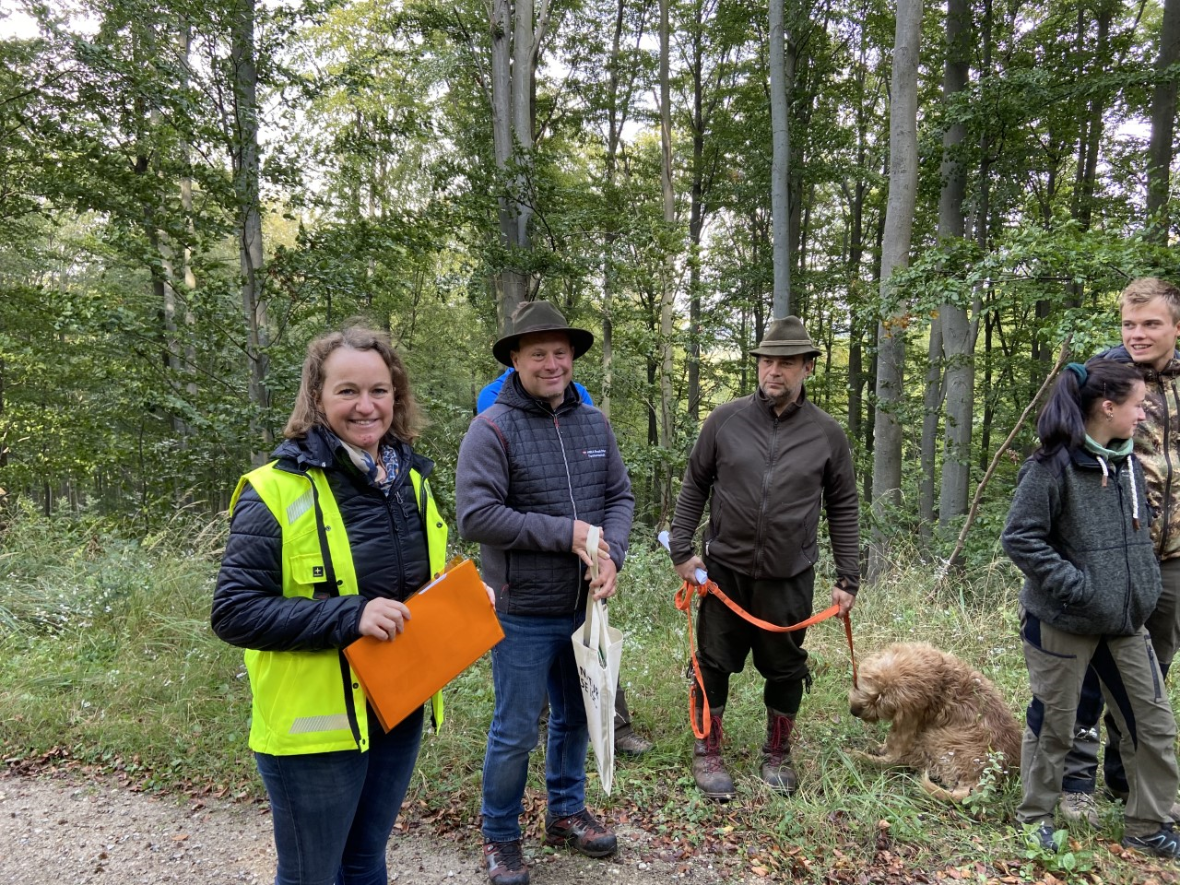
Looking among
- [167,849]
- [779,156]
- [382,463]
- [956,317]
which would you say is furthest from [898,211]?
[167,849]

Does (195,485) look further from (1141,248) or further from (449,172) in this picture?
(1141,248)

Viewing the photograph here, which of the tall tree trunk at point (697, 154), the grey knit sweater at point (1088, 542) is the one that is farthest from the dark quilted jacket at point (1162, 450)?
the tall tree trunk at point (697, 154)

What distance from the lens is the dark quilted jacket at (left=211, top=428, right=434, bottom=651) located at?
1.49m

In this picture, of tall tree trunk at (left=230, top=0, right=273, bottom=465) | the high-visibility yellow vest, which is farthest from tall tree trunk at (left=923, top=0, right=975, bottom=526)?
the high-visibility yellow vest

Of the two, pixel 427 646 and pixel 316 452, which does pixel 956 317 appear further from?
pixel 316 452

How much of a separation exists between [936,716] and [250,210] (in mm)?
6549

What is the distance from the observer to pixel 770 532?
2.94 meters

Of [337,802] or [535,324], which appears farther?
[535,324]

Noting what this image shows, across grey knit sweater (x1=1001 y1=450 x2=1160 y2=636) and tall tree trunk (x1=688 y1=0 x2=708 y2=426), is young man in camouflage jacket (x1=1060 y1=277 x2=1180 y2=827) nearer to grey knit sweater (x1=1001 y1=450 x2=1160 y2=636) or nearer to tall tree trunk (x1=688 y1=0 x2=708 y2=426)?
A: grey knit sweater (x1=1001 y1=450 x2=1160 y2=636)

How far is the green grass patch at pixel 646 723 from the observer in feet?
8.90

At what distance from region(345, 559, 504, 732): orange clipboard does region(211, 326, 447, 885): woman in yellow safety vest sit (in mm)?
55

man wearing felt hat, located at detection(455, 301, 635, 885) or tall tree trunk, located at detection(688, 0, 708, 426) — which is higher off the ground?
tall tree trunk, located at detection(688, 0, 708, 426)

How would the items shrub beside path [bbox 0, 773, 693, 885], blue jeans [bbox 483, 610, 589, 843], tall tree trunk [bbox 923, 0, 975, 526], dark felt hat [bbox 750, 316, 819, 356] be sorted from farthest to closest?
tall tree trunk [bbox 923, 0, 975, 526] < dark felt hat [bbox 750, 316, 819, 356] < shrub beside path [bbox 0, 773, 693, 885] < blue jeans [bbox 483, 610, 589, 843]

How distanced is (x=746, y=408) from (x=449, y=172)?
6.46 m
